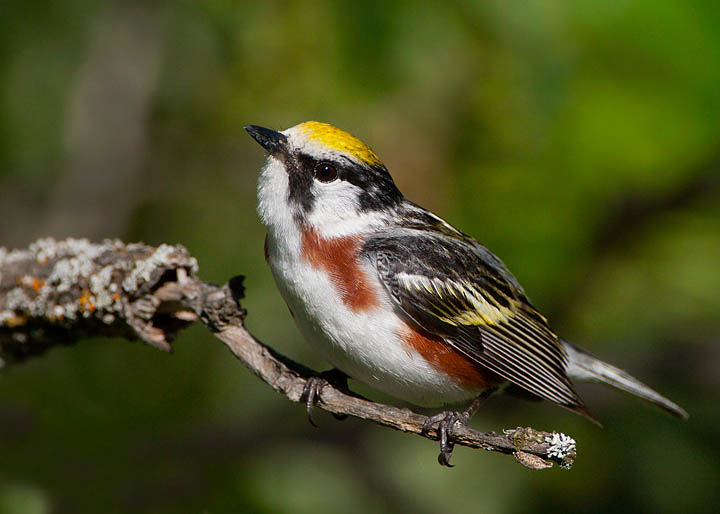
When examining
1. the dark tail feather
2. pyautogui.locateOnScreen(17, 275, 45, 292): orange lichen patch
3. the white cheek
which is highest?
→ the white cheek

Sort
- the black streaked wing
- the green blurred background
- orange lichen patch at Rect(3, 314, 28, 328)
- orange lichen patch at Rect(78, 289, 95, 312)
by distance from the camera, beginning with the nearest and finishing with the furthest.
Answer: orange lichen patch at Rect(78, 289, 95, 312) → the black streaked wing → orange lichen patch at Rect(3, 314, 28, 328) → the green blurred background

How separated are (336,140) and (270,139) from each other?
1.21 feet

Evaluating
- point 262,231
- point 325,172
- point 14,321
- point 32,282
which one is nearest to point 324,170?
point 325,172

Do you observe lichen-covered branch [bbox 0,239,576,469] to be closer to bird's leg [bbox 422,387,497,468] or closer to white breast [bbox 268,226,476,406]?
bird's leg [bbox 422,387,497,468]

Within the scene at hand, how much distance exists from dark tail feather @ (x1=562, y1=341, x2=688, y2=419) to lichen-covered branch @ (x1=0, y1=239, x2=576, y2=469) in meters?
1.82

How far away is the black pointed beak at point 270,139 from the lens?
4195 mm

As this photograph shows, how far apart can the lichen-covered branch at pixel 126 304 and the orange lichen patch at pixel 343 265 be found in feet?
1.41

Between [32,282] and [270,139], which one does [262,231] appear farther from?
[32,282]

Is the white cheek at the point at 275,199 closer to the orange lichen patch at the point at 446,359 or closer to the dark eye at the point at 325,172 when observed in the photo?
the dark eye at the point at 325,172

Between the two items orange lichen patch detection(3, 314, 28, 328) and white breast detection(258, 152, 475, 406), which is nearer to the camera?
white breast detection(258, 152, 475, 406)

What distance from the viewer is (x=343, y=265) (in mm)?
3945

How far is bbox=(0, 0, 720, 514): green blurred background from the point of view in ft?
16.8

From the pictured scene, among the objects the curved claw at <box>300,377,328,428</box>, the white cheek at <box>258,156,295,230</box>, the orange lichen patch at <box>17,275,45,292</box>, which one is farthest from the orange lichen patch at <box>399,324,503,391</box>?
the orange lichen patch at <box>17,275,45,292</box>

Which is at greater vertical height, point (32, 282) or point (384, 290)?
point (384, 290)
